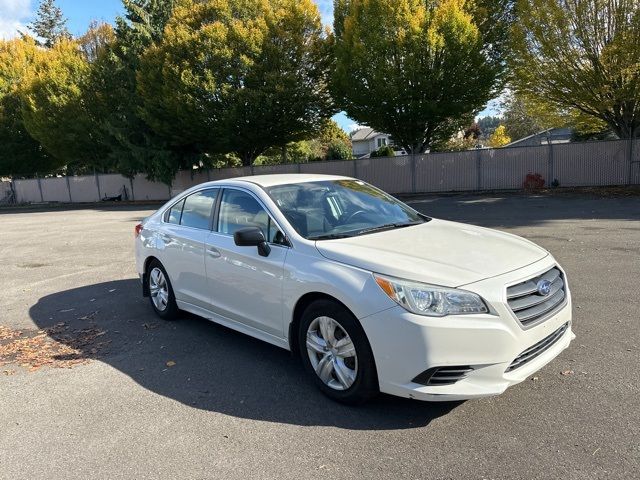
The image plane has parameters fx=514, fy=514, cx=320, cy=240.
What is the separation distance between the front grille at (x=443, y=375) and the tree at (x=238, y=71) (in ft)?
81.6

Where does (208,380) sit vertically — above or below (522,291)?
below

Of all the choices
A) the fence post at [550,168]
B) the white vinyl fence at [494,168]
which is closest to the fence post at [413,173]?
the white vinyl fence at [494,168]

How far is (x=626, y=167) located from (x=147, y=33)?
1069 inches

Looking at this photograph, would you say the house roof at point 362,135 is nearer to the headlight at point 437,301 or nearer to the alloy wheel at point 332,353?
the alloy wheel at point 332,353

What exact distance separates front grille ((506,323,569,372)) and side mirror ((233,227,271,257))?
6.62ft

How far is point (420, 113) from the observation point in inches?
952

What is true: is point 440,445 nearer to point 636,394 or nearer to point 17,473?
point 636,394

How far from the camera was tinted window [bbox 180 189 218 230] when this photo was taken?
17.3ft

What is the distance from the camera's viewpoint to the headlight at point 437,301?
3213 mm

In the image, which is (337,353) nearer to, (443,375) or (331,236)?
(443,375)

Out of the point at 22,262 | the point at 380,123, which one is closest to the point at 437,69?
the point at 380,123

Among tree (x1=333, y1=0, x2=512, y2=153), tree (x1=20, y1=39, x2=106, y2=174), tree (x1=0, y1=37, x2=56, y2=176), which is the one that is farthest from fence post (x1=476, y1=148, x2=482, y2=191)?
tree (x1=0, y1=37, x2=56, y2=176)

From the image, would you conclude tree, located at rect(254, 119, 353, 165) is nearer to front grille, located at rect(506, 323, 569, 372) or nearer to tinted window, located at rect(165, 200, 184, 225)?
tinted window, located at rect(165, 200, 184, 225)

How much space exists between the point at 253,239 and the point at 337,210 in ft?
3.01
